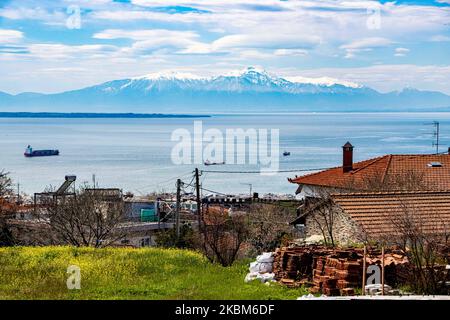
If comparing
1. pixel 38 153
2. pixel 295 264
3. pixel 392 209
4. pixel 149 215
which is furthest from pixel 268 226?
pixel 38 153

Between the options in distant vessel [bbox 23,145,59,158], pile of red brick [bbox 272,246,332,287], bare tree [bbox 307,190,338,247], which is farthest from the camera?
distant vessel [bbox 23,145,59,158]

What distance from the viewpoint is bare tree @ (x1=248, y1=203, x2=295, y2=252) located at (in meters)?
27.0

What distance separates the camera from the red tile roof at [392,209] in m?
14.8

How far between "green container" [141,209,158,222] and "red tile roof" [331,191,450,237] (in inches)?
1027

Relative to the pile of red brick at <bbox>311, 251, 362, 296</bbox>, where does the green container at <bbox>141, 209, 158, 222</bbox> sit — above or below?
below

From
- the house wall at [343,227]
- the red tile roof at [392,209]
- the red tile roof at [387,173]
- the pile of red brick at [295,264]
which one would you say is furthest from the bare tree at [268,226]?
the pile of red brick at [295,264]

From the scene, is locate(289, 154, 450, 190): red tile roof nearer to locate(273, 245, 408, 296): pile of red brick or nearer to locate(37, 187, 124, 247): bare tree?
locate(37, 187, 124, 247): bare tree

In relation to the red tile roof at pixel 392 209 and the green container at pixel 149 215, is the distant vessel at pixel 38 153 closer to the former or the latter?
the green container at pixel 149 215

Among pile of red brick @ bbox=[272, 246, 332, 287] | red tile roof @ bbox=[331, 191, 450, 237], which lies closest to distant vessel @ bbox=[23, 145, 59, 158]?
red tile roof @ bbox=[331, 191, 450, 237]

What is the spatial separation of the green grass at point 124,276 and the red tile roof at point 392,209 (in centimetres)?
308

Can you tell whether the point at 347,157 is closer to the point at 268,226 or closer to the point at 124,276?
the point at 268,226

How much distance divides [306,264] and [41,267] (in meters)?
5.27
